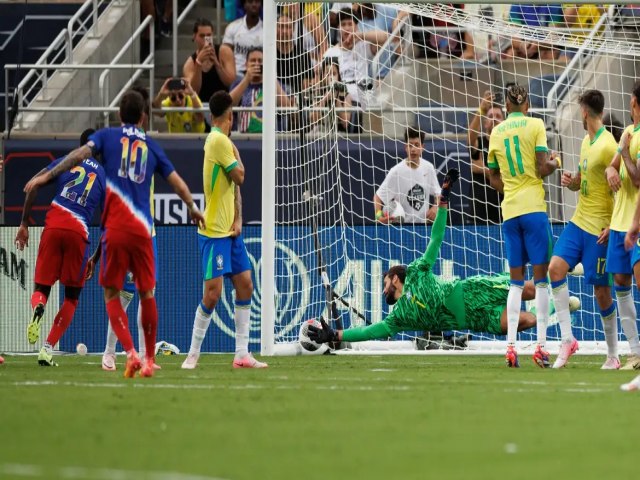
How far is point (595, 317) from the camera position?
50.5 feet

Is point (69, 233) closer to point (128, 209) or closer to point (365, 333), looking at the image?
point (128, 209)

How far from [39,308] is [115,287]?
258 centimetres

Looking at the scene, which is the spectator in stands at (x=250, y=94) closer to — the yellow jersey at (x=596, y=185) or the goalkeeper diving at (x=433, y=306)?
the goalkeeper diving at (x=433, y=306)

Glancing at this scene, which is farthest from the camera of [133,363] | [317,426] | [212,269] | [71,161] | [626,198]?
[212,269]

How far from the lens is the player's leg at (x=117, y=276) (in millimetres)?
9820

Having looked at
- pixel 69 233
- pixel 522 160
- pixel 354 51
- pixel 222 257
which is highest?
pixel 354 51

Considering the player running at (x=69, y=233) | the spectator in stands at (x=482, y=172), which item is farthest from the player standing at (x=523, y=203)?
the spectator in stands at (x=482, y=172)

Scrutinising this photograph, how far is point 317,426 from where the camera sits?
256 inches

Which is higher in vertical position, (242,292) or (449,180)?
(449,180)

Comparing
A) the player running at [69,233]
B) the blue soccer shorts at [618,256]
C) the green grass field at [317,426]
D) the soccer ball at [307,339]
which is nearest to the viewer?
the green grass field at [317,426]

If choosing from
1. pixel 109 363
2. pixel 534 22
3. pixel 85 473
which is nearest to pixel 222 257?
pixel 109 363

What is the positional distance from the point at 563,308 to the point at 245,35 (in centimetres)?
971

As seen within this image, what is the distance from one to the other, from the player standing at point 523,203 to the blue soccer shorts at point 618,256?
1.86ft

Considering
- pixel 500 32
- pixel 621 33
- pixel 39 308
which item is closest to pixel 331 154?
pixel 500 32
